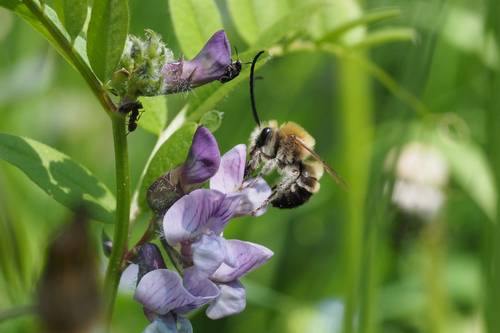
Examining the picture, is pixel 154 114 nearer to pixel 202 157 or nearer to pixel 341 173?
pixel 202 157

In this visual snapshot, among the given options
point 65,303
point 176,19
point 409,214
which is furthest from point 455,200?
point 65,303

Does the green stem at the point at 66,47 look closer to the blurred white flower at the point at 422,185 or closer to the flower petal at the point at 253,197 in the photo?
the flower petal at the point at 253,197

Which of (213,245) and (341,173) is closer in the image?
(213,245)

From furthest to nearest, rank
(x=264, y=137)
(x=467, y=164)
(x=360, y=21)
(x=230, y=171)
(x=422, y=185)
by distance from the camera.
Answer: (x=467, y=164) < (x=422, y=185) < (x=360, y=21) < (x=264, y=137) < (x=230, y=171)

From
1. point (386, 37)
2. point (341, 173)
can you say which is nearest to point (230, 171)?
point (386, 37)

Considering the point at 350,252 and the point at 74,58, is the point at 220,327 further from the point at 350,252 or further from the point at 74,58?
the point at 74,58

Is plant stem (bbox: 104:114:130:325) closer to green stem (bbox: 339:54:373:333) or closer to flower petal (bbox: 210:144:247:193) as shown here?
flower petal (bbox: 210:144:247:193)

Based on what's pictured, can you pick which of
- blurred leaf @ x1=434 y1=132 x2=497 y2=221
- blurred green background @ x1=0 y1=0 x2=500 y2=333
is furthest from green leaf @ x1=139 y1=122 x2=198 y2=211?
blurred leaf @ x1=434 y1=132 x2=497 y2=221

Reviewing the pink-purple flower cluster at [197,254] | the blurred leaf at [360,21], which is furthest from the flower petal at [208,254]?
the blurred leaf at [360,21]
